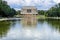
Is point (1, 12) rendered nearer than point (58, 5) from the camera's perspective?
Yes

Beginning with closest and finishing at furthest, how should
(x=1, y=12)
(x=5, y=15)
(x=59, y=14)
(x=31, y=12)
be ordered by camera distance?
1. (x=1, y=12)
2. (x=5, y=15)
3. (x=59, y=14)
4. (x=31, y=12)

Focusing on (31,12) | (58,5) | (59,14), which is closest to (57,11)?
(59,14)

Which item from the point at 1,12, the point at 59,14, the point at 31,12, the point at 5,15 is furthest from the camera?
the point at 31,12

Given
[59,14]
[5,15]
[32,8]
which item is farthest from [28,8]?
[5,15]

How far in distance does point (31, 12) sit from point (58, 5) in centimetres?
3078

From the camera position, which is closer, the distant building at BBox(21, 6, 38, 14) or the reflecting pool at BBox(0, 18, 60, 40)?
the reflecting pool at BBox(0, 18, 60, 40)

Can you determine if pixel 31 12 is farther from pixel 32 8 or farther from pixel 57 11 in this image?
pixel 57 11

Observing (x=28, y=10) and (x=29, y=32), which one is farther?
(x=28, y=10)

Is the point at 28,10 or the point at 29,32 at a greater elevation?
the point at 29,32

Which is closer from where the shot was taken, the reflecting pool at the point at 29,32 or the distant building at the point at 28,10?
the reflecting pool at the point at 29,32

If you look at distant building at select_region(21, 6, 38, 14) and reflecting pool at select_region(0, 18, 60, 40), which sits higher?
reflecting pool at select_region(0, 18, 60, 40)

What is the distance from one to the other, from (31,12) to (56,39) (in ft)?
332

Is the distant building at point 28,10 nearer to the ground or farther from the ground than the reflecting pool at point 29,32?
nearer to the ground

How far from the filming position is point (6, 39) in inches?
464
